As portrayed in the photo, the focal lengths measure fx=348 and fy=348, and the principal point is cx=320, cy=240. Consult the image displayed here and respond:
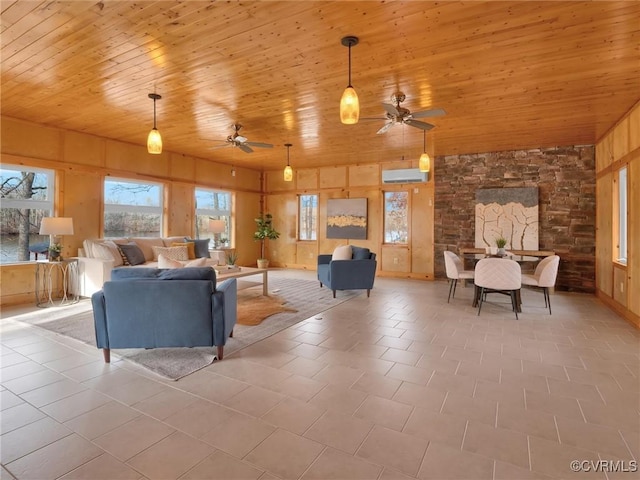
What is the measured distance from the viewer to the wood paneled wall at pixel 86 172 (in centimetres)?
554

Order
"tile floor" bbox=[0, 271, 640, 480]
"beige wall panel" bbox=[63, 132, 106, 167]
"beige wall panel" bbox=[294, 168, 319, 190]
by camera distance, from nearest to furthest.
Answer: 1. "tile floor" bbox=[0, 271, 640, 480]
2. "beige wall panel" bbox=[63, 132, 106, 167]
3. "beige wall panel" bbox=[294, 168, 319, 190]

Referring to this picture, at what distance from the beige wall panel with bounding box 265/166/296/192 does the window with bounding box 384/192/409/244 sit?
2890 mm

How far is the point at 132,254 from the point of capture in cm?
614

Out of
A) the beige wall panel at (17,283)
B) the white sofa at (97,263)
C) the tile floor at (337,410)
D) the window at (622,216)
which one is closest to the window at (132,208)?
the white sofa at (97,263)

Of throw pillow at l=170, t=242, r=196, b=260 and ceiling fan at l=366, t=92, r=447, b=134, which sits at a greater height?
ceiling fan at l=366, t=92, r=447, b=134

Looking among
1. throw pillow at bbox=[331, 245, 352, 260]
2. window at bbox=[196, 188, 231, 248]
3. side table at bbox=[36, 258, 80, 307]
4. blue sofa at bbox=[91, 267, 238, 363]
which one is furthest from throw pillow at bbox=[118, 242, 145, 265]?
throw pillow at bbox=[331, 245, 352, 260]

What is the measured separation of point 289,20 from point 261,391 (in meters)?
2.93

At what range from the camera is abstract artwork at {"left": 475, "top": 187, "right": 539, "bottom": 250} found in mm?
7238

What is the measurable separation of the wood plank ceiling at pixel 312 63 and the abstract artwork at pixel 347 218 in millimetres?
3369

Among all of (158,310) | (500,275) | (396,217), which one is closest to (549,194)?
(396,217)

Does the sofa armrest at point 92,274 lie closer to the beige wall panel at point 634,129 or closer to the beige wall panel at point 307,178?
the beige wall panel at point 307,178

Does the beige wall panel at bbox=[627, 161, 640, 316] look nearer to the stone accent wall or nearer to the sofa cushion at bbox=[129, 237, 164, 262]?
the stone accent wall

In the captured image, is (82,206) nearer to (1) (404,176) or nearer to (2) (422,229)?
(1) (404,176)

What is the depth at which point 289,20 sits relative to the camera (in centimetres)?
282
